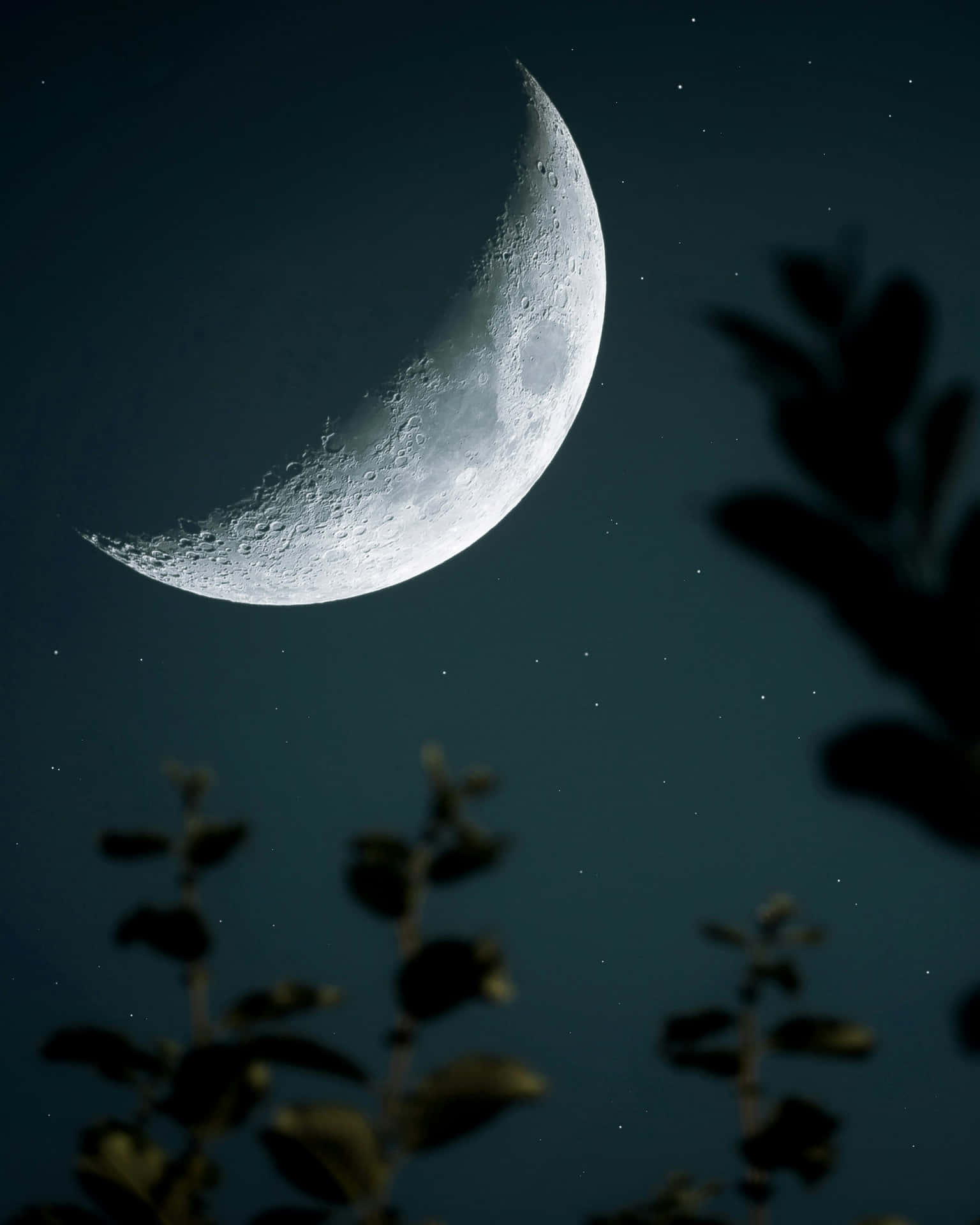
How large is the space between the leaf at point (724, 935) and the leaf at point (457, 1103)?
0.32 m

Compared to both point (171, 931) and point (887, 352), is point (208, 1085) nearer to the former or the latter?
point (171, 931)

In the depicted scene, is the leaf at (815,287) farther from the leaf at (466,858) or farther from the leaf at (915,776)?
the leaf at (466,858)

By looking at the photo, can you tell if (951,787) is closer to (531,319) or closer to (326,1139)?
(326,1139)

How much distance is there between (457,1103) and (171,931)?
0.24 metres

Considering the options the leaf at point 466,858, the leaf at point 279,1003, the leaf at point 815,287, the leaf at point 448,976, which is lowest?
the leaf at point 448,976

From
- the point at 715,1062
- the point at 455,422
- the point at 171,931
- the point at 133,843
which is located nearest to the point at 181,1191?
the point at 171,931

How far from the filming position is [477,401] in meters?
5.07

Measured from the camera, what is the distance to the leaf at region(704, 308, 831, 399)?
17.3 inches

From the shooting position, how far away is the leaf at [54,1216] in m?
0.55

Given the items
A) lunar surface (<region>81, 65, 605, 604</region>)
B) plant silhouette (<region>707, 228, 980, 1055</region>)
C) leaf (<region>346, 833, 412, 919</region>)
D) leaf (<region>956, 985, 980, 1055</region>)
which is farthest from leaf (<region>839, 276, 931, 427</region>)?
lunar surface (<region>81, 65, 605, 604</region>)

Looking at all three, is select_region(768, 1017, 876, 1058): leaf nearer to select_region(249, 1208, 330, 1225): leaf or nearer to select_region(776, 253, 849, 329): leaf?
select_region(249, 1208, 330, 1225): leaf

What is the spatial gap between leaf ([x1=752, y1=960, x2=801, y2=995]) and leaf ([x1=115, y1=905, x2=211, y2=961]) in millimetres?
477

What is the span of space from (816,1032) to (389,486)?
16.0ft

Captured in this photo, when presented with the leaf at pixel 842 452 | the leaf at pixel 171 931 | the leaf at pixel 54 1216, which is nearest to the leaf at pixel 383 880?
the leaf at pixel 171 931
